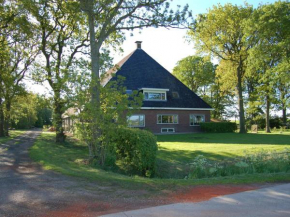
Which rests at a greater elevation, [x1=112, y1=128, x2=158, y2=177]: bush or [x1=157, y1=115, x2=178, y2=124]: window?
[x1=157, y1=115, x2=178, y2=124]: window

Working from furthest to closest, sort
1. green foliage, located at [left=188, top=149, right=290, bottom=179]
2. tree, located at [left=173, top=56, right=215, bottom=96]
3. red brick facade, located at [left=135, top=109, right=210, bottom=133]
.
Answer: tree, located at [left=173, top=56, right=215, bottom=96] → red brick facade, located at [left=135, top=109, right=210, bottom=133] → green foliage, located at [left=188, top=149, right=290, bottom=179]

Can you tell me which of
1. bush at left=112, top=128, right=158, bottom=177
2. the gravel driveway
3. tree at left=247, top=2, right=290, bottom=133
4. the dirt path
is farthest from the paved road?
tree at left=247, top=2, right=290, bottom=133

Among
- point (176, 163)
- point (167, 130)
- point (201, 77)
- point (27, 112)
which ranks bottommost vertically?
point (176, 163)

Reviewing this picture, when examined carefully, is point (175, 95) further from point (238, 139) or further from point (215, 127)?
point (238, 139)

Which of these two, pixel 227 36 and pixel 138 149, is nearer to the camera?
pixel 138 149

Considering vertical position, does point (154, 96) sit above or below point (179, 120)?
above

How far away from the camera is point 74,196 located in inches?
239

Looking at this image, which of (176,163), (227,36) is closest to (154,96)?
(227,36)

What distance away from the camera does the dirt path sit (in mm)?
5171

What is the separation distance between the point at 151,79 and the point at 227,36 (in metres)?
10.4

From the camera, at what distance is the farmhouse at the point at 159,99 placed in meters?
30.6

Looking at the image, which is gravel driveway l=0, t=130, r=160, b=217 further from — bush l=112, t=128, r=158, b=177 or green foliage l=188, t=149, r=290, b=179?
green foliage l=188, t=149, r=290, b=179

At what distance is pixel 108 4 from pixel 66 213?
416 inches

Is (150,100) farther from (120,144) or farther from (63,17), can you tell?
(120,144)
